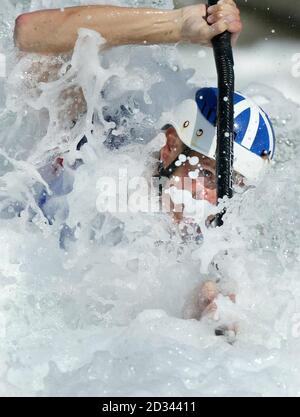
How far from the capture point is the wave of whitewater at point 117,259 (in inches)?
82.1

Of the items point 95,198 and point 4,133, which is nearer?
point 95,198

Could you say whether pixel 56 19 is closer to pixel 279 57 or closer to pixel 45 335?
pixel 45 335

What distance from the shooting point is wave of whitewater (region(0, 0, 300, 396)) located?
2086 millimetres

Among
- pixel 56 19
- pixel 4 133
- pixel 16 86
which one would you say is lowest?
pixel 4 133

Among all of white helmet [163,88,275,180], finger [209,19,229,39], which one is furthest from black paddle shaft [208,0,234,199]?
white helmet [163,88,275,180]

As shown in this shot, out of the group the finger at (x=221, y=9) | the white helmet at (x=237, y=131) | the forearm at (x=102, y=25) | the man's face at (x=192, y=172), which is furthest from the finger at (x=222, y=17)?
the man's face at (x=192, y=172)

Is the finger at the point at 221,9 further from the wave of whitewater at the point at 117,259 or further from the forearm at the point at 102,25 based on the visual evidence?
the wave of whitewater at the point at 117,259

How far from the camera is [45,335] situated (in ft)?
7.52

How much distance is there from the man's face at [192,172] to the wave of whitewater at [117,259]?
7 centimetres

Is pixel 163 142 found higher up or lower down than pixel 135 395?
higher up

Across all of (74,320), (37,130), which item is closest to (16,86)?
(37,130)

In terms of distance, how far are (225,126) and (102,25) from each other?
20.4 inches

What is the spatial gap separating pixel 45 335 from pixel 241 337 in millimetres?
557

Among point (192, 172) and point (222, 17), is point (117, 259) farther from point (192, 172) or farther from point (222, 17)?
point (222, 17)
